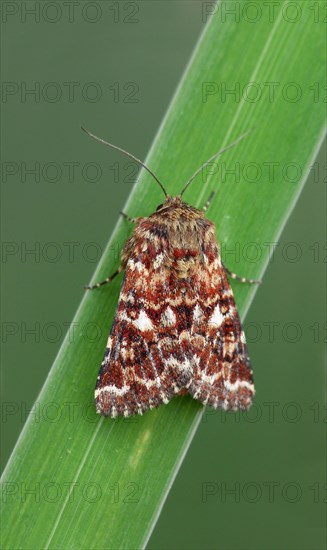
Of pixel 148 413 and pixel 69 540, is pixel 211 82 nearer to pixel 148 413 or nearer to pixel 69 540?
pixel 148 413

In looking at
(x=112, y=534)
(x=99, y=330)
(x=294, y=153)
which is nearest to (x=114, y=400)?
(x=99, y=330)

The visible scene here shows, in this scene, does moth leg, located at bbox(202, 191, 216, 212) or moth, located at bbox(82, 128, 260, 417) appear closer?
moth, located at bbox(82, 128, 260, 417)

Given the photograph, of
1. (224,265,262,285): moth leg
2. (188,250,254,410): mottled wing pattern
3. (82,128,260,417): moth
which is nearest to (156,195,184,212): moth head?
(82,128,260,417): moth

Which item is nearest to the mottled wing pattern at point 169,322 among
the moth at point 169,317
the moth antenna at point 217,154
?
the moth at point 169,317

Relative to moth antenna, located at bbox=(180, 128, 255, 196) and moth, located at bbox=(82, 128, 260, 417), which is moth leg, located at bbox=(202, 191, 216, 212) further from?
moth antenna, located at bbox=(180, 128, 255, 196)

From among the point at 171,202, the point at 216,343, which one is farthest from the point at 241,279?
the point at 171,202

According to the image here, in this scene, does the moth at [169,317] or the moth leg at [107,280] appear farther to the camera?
the moth leg at [107,280]

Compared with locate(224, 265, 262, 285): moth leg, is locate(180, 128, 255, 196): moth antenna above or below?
above

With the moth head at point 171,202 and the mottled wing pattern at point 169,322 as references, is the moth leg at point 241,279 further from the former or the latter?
the moth head at point 171,202
